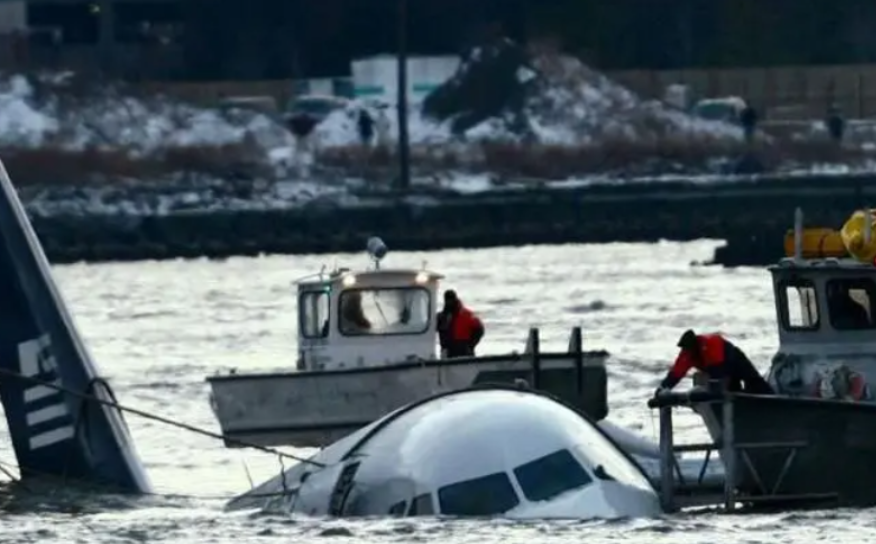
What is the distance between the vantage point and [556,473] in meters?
24.4

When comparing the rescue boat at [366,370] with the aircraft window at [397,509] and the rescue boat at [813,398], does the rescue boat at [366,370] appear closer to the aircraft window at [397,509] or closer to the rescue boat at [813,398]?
the rescue boat at [813,398]

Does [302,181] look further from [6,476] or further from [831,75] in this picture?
[6,476]

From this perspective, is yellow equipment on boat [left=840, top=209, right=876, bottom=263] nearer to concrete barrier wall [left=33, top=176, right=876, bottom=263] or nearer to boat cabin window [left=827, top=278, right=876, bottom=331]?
boat cabin window [left=827, top=278, right=876, bottom=331]

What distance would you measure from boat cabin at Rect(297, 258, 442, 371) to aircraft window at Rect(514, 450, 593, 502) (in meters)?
11.1

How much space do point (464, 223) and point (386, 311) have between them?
64.2 m

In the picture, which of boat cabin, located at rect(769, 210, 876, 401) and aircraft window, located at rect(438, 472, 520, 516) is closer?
aircraft window, located at rect(438, 472, 520, 516)

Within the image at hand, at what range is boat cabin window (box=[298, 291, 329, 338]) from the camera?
36.0 meters

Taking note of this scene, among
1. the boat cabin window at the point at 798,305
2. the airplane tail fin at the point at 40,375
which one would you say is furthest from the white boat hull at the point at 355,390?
the boat cabin window at the point at 798,305

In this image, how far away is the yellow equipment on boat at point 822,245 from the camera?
94.9 feet

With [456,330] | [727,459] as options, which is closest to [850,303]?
[727,459]

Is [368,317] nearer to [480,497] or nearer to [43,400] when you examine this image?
[43,400]

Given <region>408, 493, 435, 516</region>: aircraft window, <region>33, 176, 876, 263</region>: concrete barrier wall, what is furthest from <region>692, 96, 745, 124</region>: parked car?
<region>408, 493, 435, 516</region>: aircraft window

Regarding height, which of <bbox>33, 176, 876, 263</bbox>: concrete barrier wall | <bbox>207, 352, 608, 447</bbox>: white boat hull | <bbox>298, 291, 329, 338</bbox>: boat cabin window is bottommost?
<bbox>33, 176, 876, 263</bbox>: concrete barrier wall

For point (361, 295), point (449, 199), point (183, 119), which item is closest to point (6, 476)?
point (361, 295)
